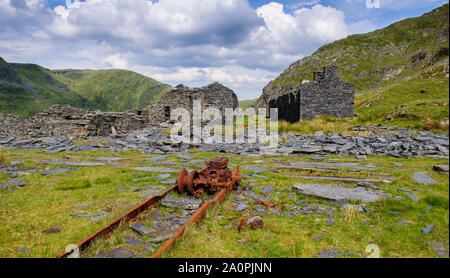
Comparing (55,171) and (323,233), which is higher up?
(55,171)

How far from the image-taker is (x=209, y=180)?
17.9 ft

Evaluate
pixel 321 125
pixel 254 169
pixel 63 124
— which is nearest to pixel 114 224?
pixel 254 169

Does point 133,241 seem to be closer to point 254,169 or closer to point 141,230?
point 141,230

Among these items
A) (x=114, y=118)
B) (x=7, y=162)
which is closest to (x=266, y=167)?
(x=7, y=162)

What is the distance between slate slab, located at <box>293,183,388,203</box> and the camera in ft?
15.7

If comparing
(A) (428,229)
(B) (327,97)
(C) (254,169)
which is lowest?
(C) (254,169)

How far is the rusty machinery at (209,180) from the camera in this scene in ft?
17.6

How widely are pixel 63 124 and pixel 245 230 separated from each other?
72.2ft

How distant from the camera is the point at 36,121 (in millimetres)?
21188

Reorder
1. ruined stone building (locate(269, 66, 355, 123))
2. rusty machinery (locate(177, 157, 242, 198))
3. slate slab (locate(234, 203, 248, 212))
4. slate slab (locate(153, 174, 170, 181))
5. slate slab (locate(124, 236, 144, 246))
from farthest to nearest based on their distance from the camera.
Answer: ruined stone building (locate(269, 66, 355, 123)) < slate slab (locate(153, 174, 170, 181)) < rusty machinery (locate(177, 157, 242, 198)) < slate slab (locate(234, 203, 248, 212)) < slate slab (locate(124, 236, 144, 246))

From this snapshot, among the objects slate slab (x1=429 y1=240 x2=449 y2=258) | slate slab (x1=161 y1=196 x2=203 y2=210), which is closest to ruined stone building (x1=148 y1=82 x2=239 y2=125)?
slate slab (x1=161 y1=196 x2=203 y2=210)

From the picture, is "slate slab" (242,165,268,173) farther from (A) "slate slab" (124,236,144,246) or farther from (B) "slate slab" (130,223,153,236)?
(A) "slate slab" (124,236,144,246)

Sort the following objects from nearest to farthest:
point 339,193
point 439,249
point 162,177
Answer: point 439,249, point 339,193, point 162,177

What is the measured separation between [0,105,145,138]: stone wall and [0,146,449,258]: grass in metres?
15.2
